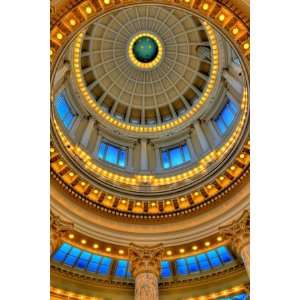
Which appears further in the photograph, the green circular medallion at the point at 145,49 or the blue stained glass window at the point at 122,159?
the green circular medallion at the point at 145,49

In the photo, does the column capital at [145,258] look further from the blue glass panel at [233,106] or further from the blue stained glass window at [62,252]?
the blue glass panel at [233,106]

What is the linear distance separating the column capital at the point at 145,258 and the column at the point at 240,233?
3332 mm

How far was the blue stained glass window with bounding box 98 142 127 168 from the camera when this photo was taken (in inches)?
1187

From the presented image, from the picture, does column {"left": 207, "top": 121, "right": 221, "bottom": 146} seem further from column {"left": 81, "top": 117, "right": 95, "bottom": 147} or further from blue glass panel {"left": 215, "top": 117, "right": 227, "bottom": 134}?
column {"left": 81, "top": 117, "right": 95, "bottom": 147}

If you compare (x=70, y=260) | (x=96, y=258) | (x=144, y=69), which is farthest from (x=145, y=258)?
(x=144, y=69)

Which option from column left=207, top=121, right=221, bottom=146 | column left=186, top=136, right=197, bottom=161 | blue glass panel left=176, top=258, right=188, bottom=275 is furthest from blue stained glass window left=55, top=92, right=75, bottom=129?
blue glass panel left=176, top=258, right=188, bottom=275

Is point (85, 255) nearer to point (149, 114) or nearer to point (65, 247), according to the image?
point (65, 247)

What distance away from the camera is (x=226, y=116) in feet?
95.2

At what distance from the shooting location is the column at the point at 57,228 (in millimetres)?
21794

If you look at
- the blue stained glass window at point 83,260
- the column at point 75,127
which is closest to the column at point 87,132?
the column at point 75,127

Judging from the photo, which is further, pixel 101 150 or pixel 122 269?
pixel 101 150

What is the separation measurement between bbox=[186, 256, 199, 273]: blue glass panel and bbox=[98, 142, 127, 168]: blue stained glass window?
762 centimetres

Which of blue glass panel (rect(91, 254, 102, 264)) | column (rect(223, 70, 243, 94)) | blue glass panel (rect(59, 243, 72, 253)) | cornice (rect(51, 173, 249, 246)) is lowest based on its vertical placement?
blue glass panel (rect(91, 254, 102, 264))

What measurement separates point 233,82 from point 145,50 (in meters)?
8.76
